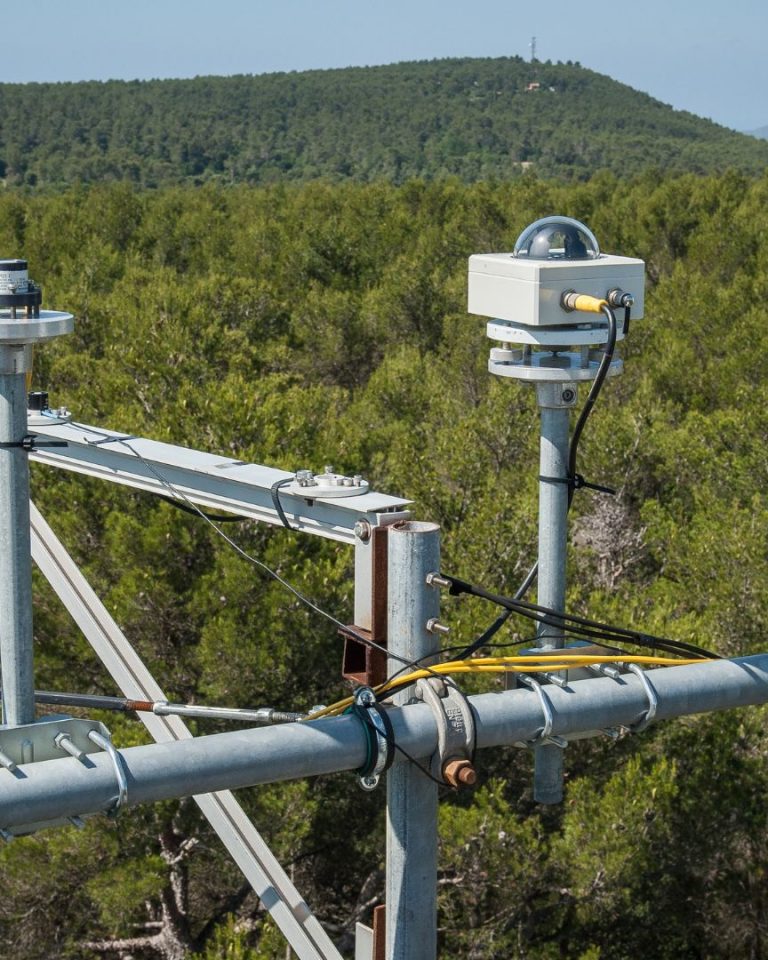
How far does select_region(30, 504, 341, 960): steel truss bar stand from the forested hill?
95046mm

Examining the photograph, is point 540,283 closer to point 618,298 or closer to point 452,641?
point 618,298

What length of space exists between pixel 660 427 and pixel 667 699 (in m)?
18.3

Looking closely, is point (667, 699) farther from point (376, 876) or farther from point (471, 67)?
point (471, 67)

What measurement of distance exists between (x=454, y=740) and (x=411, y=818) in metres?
0.27

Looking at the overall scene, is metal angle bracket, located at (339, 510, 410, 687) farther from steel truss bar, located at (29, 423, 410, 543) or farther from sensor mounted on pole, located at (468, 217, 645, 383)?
sensor mounted on pole, located at (468, 217, 645, 383)

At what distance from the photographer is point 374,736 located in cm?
297

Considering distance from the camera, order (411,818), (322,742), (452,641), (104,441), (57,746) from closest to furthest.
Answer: (57,746) < (322,742) < (411,818) < (104,441) < (452,641)

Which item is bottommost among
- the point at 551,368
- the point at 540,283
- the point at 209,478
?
the point at 209,478

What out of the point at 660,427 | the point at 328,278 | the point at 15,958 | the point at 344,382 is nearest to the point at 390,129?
the point at 328,278

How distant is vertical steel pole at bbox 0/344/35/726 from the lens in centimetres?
340

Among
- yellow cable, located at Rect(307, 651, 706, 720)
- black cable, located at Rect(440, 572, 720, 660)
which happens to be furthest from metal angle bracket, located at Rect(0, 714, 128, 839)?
black cable, located at Rect(440, 572, 720, 660)

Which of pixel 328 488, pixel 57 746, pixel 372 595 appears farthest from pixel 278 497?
pixel 57 746

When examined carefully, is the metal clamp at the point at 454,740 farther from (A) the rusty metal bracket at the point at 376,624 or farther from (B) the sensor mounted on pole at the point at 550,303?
(B) the sensor mounted on pole at the point at 550,303

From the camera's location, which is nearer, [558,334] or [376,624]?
[376,624]
